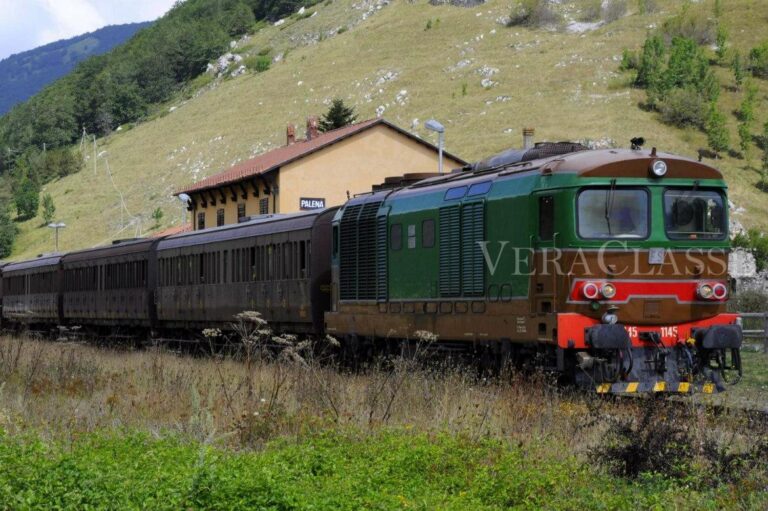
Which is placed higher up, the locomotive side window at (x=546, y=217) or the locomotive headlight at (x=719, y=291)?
the locomotive side window at (x=546, y=217)

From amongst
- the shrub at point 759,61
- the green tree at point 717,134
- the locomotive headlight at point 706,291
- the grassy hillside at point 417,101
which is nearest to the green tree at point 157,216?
the grassy hillside at point 417,101

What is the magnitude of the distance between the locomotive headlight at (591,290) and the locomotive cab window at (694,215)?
4.57 ft

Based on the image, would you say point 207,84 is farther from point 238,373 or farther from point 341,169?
point 238,373

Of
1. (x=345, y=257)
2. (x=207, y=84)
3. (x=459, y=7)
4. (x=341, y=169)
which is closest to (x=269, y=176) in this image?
(x=341, y=169)

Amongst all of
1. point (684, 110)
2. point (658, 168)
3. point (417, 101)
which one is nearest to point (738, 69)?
point (684, 110)

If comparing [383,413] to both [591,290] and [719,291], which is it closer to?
[591,290]

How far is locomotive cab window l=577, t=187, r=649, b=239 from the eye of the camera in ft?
47.3

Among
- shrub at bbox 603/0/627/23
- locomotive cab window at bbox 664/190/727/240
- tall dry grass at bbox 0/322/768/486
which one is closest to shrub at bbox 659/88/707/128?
shrub at bbox 603/0/627/23

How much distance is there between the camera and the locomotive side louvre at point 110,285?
106 feet

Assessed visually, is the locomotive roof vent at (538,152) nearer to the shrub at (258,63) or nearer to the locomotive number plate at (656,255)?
the locomotive number plate at (656,255)

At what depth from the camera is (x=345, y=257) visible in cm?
2050

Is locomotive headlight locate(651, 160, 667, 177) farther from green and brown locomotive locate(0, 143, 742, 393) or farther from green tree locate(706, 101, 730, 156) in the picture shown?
green tree locate(706, 101, 730, 156)

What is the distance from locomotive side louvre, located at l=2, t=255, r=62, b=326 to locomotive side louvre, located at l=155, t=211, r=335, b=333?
33.4 feet

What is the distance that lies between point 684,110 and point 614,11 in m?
34.4
